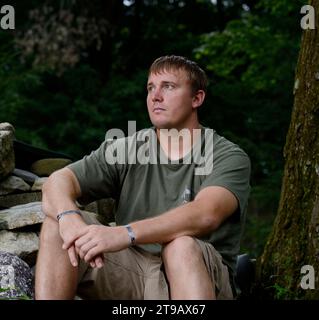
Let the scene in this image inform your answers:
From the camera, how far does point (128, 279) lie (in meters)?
3.39

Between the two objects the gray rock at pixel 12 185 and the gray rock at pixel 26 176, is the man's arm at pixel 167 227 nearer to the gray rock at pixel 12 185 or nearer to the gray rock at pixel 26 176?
the gray rock at pixel 12 185

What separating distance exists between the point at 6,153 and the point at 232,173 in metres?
2.00

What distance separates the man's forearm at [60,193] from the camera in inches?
132

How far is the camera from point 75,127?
12727 millimetres

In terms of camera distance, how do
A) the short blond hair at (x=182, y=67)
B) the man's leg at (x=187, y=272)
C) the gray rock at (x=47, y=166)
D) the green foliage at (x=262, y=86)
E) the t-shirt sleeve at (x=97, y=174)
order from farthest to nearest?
the green foliage at (x=262, y=86) → the gray rock at (x=47, y=166) → the short blond hair at (x=182, y=67) → the t-shirt sleeve at (x=97, y=174) → the man's leg at (x=187, y=272)

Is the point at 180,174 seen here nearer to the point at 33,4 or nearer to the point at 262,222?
the point at 262,222

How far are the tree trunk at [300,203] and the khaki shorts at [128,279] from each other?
79 centimetres

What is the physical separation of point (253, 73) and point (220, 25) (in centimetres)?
329

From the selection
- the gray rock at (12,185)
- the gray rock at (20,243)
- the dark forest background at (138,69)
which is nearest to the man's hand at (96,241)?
the gray rock at (20,243)

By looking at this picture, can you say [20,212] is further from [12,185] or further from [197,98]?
[197,98]

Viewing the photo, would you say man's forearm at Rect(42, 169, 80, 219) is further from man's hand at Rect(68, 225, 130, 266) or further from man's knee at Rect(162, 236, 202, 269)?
man's knee at Rect(162, 236, 202, 269)

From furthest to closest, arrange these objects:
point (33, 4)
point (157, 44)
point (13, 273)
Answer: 1. point (157, 44)
2. point (33, 4)
3. point (13, 273)
